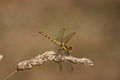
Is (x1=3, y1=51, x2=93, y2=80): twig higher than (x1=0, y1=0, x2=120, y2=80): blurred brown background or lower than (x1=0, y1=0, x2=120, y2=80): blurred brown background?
lower

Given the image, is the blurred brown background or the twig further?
the blurred brown background

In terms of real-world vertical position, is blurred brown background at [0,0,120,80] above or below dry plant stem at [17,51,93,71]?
above

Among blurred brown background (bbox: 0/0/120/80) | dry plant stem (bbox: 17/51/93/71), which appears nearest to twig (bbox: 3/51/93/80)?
dry plant stem (bbox: 17/51/93/71)

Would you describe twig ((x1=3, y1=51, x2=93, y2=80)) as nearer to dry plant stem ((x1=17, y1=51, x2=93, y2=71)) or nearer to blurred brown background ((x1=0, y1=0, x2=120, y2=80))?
dry plant stem ((x1=17, y1=51, x2=93, y2=71))

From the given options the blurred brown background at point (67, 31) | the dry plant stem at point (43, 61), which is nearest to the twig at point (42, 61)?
the dry plant stem at point (43, 61)

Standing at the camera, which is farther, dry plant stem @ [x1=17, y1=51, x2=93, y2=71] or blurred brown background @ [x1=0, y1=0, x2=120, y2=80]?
blurred brown background @ [x1=0, y1=0, x2=120, y2=80]

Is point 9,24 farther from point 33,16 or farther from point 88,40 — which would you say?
point 88,40

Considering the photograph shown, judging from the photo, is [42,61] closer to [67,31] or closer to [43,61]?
[43,61]

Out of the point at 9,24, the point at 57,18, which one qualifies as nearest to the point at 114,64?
the point at 57,18

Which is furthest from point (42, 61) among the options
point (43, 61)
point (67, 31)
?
point (67, 31)
